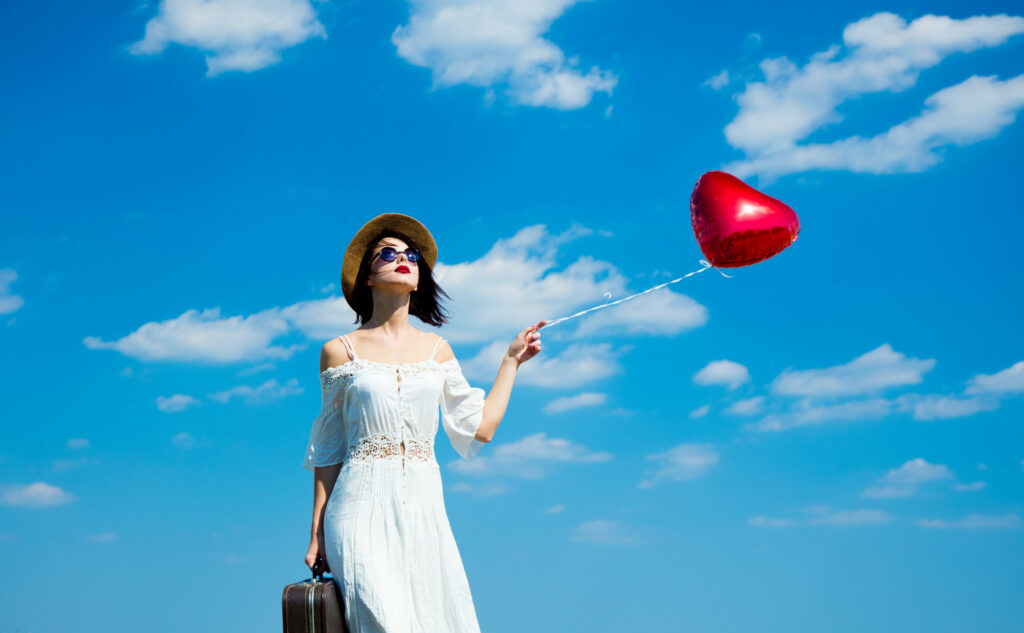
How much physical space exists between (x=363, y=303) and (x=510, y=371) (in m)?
1.02

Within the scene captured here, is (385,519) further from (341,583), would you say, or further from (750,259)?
(750,259)

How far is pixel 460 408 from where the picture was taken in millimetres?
5477

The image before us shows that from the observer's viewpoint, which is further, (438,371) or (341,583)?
(438,371)

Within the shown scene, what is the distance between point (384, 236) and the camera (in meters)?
5.68

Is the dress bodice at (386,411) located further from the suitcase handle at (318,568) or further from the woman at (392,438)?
the suitcase handle at (318,568)

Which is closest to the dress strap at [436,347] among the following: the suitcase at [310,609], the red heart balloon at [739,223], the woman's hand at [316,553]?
the woman's hand at [316,553]

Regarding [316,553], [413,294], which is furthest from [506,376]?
[316,553]

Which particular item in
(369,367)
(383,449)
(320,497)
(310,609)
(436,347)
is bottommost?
(310,609)

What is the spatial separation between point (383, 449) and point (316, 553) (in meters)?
0.69

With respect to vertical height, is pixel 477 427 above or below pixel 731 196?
below

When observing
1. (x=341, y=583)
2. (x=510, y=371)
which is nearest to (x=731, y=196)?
(x=510, y=371)

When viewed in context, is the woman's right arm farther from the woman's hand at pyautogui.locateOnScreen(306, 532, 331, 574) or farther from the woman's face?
the woman's face

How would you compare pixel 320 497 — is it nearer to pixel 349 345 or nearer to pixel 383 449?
pixel 383 449

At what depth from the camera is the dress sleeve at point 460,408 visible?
5465 mm
